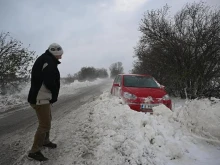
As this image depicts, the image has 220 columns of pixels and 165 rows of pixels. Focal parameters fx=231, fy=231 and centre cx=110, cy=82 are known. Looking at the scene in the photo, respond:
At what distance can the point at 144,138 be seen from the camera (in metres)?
4.79

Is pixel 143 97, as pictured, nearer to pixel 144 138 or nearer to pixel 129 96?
pixel 129 96

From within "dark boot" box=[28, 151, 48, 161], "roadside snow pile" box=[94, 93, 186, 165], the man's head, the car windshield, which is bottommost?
"dark boot" box=[28, 151, 48, 161]

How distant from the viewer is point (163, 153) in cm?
437

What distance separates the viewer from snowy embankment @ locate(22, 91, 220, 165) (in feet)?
13.9

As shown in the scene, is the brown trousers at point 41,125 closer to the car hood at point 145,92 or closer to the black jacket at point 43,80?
the black jacket at point 43,80

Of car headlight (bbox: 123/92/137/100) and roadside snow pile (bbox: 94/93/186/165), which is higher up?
car headlight (bbox: 123/92/137/100)

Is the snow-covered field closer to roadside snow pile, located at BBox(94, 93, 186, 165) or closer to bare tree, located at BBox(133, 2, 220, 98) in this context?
roadside snow pile, located at BBox(94, 93, 186, 165)

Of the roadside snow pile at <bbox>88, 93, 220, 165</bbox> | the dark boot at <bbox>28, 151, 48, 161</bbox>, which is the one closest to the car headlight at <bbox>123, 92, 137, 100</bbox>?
the roadside snow pile at <bbox>88, 93, 220, 165</bbox>

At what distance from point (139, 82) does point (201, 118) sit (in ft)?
13.4

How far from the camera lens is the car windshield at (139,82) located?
9.32 m

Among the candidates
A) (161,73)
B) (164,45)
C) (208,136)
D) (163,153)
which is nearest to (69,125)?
(163,153)

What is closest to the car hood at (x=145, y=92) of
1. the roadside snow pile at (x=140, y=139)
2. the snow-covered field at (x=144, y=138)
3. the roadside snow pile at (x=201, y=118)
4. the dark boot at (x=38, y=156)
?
the snow-covered field at (x=144, y=138)

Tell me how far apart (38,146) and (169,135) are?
2.74 metres

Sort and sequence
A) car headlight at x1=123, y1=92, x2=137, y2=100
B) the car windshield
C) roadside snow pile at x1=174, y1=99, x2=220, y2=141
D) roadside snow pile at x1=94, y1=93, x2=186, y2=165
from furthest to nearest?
the car windshield
car headlight at x1=123, y1=92, x2=137, y2=100
roadside snow pile at x1=174, y1=99, x2=220, y2=141
roadside snow pile at x1=94, y1=93, x2=186, y2=165
